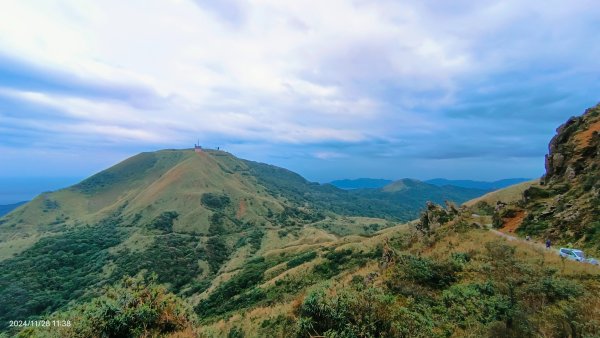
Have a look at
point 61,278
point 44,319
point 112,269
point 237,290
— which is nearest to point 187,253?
point 112,269

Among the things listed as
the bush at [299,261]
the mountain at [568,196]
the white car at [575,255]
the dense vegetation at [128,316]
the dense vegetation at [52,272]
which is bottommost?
the dense vegetation at [52,272]

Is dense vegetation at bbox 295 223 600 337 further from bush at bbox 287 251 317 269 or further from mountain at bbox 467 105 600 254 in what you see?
bush at bbox 287 251 317 269

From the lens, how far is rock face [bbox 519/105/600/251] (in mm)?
22750

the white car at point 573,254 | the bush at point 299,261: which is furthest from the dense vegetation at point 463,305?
the bush at point 299,261

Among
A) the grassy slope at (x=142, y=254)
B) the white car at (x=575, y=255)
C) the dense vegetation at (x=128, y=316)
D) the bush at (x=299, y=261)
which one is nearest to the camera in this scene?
the dense vegetation at (x=128, y=316)

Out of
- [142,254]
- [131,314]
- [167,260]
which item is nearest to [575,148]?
[131,314]

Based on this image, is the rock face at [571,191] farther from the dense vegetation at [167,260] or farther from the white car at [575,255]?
the dense vegetation at [167,260]

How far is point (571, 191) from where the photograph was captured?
91.6ft

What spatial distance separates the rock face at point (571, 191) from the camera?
74.6 ft

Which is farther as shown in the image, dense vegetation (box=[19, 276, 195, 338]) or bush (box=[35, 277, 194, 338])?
bush (box=[35, 277, 194, 338])

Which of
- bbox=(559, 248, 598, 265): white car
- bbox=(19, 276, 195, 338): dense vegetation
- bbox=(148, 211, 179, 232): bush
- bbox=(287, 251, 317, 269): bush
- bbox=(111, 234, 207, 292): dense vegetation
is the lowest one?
bbox=(111, 234, 207, 292): dense vegetation

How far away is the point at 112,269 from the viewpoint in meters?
134

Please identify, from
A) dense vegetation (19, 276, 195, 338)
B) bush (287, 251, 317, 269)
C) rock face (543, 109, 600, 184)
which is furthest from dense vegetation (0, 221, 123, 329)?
rock face (543, 109, 600, 184)

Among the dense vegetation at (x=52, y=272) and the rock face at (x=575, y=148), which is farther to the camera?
the dense vegetation at (x=52, y=272)
